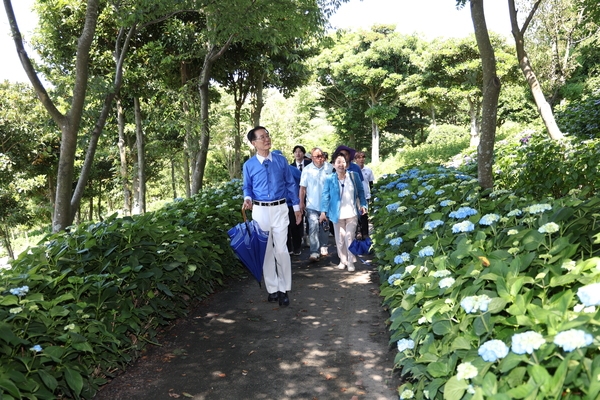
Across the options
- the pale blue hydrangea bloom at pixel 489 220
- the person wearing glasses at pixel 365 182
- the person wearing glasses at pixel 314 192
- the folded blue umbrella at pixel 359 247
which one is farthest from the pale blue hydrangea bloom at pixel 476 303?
the person wearing glasses at pixel 365 182

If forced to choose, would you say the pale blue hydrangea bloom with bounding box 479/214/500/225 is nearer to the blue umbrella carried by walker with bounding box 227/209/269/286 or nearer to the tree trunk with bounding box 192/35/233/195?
the blue umbrella carried by walker with bounding box 227/209/269/286

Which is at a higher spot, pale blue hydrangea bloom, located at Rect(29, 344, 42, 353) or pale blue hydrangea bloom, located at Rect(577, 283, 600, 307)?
pale blue hydrangea bloom, located at Rect(577, 283, 600, 307)

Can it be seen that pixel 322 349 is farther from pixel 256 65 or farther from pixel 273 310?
pixel 256 65

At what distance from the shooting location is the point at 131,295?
418 centimetres

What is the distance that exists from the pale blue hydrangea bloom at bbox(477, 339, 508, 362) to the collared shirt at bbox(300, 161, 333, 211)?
18.5 ft

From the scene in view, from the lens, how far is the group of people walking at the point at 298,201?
5.40 meters

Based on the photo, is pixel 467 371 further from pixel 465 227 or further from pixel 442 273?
pixel 465 227

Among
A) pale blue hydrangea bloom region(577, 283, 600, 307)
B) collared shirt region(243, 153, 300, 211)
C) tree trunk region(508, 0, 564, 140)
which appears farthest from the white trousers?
tree trunk region(508, 0, 564, 140)

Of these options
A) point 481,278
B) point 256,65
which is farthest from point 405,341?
point 256,65

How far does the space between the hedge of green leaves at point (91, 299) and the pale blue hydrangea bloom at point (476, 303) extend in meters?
2.40

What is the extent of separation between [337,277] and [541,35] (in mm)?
26419

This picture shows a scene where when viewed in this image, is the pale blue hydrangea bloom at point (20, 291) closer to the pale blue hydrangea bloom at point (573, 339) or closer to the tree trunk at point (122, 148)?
the pale blue hydrangea bloom at point (573, 339)

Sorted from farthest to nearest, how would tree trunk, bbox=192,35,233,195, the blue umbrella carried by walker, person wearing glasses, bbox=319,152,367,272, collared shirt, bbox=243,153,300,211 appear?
1. tree trunk, bbox=192,35,233,195
2. person wearing glasses, bbox=319,152,367,272
3. collared shirt, bbox=243,153,300,211
4. the blue umbrella carried by walker

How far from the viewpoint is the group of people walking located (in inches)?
213
